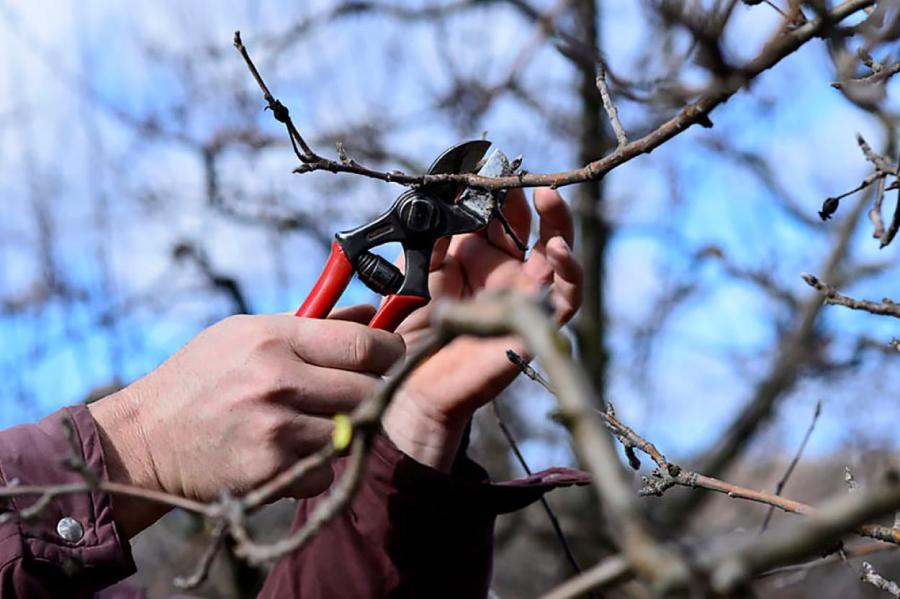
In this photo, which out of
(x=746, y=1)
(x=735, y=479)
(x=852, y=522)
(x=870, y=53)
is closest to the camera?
(x=852, y=522)

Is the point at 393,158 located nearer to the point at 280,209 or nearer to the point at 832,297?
the point at 280,209

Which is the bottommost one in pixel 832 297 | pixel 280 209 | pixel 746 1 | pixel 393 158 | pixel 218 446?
pixel 218 446

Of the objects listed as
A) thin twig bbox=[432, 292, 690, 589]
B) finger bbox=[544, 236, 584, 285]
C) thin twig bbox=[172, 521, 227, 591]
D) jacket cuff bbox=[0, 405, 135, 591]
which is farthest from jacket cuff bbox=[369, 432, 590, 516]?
thin twig bbox=[432, 292, 690, 589]

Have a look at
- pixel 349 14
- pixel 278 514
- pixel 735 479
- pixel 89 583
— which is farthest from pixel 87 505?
pixel 735 479

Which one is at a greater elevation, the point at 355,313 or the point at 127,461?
the point at 355,313

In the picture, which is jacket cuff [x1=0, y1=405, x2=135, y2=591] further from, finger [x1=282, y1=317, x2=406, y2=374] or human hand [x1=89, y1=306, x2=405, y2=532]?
finger [x1=282, y1=317, x2=406, y2=374]

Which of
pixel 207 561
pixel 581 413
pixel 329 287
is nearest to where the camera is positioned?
pixel 581 413

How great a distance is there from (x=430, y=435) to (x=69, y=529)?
2.11 feet

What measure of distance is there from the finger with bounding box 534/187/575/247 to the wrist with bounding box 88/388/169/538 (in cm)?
68

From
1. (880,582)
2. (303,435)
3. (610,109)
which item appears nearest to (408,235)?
(303,435)

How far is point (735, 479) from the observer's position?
853 centimetres

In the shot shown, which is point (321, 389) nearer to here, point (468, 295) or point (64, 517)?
point (64, 517)

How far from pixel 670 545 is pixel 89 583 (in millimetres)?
1060

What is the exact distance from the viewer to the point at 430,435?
171 centimetres
